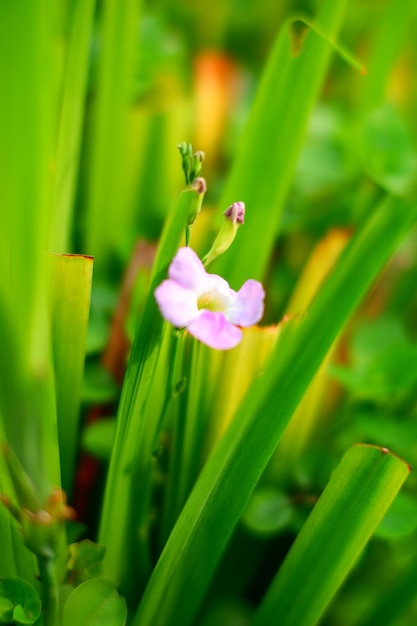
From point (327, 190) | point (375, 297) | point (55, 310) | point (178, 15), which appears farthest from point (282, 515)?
point (178, 15)

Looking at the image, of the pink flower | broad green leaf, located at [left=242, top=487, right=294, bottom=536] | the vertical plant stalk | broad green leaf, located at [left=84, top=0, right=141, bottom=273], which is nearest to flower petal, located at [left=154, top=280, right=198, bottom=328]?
the pink flower

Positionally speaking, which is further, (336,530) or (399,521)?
(399,521)

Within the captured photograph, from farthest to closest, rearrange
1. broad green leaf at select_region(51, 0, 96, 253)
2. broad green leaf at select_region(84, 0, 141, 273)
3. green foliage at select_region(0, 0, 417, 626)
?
broad green leaf at select_region(84, 0, 141, 273) < broad green leaf at select_region(51, 0, 96, 253) < green foliage at select_region(0, 0, 417, 626)

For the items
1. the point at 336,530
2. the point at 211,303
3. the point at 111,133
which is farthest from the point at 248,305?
the point at 111,133

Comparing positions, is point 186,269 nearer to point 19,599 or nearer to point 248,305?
point 248,305

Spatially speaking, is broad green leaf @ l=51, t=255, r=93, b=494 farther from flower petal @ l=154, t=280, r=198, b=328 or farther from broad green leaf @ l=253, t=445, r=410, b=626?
broad green leaf @ l=253, t=445, r=410, b=626

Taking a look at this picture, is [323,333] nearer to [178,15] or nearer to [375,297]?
[375,297]

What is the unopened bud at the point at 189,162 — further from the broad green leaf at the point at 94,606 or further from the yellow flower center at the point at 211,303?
the broad green leaf at the point at 94,606
